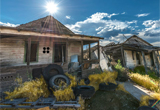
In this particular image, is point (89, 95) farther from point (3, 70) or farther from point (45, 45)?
point (45, 45)

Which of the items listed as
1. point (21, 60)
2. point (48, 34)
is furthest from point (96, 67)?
point (21, 60)

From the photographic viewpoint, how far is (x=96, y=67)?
8461mm

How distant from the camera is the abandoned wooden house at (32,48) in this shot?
548 cm

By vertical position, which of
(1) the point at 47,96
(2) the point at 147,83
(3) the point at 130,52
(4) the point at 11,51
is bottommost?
(2) the point at 147,83

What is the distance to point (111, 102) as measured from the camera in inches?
174

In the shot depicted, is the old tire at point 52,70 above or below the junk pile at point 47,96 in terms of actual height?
above

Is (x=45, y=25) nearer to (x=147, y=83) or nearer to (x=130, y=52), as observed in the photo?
(x=147, y=83)

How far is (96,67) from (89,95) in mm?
4188

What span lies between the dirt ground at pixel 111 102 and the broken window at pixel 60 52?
593 cm

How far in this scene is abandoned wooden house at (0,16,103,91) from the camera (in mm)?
5480

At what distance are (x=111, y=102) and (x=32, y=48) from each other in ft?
27.8

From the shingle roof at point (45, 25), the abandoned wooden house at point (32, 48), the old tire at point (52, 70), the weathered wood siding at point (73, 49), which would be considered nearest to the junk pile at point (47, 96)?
the old tire at point (52, 70)

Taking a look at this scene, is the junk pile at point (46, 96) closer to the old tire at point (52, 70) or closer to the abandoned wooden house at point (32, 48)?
the old tire at point (52, 70)

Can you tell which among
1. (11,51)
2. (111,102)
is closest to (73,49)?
(11,51)
